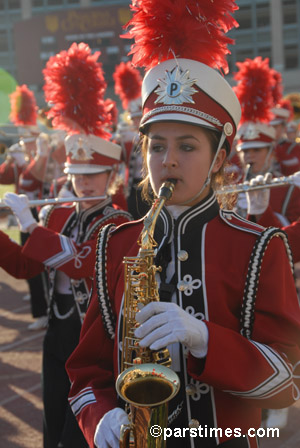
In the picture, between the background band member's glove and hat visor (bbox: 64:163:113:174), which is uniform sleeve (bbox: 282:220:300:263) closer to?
hat visor (bbox: 64:163:113:174)

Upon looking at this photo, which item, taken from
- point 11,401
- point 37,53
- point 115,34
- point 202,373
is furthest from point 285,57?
point 202,373

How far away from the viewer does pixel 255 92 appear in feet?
17.1

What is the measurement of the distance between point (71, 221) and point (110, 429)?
2.23 meters

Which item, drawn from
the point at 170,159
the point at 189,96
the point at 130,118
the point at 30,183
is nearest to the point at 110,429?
the point at 170,159

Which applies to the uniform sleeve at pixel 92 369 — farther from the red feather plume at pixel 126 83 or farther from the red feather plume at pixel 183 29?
the red feather plume at pixel 126 83

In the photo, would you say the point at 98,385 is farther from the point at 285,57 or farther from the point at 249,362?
the point at 285,57

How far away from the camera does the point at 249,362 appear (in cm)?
187

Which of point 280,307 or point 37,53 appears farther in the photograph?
point 37,53

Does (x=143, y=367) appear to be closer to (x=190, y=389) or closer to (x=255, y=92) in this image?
(x=190, y=389)

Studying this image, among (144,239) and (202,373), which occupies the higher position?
(144,239)

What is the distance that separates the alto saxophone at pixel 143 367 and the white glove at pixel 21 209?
77.8 inches

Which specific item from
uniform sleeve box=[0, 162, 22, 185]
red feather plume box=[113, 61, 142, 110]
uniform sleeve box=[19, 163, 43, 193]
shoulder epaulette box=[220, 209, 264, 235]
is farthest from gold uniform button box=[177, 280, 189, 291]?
uniform sleeve box=[0, 162, 22, 185]

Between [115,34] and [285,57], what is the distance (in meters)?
12.6

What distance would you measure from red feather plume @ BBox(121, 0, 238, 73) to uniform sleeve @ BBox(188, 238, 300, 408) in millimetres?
706
